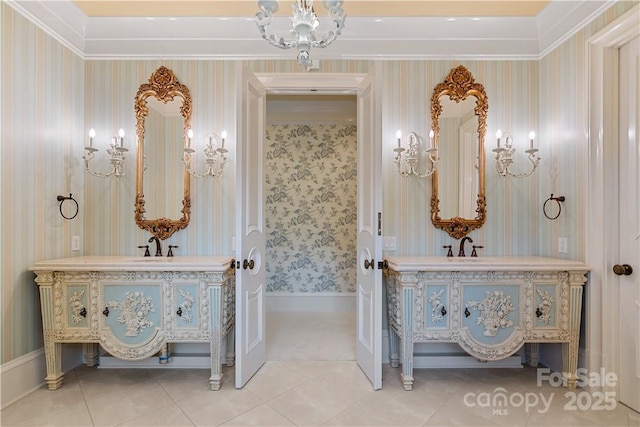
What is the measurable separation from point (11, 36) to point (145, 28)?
34.6 inches

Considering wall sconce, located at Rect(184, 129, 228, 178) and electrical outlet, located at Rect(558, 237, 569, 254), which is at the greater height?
wall sconce, located at Rect(184, 129, 228, 178)

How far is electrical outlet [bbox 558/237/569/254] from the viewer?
237 centimetres

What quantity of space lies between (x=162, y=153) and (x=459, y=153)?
252 cm

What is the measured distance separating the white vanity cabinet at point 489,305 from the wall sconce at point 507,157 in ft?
2.64

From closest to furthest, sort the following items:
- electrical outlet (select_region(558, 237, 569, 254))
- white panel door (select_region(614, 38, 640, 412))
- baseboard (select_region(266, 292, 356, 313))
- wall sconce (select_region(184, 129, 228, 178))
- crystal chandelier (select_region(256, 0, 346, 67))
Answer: crystal chandelier (select_region(256, 0, 346, 67)), white panel door (select_region(614, 38, 640, 412)), electrical outlet (select_region(558, 237, 569, 254)), wall sconce (select_region(184, 129, 228, 178)), baseboard (select_region(266, 292, 356, 313))

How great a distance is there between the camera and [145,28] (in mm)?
2611

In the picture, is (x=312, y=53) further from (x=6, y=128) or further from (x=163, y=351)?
(x=163, y=351)

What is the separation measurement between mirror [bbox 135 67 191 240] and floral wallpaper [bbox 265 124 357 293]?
164 centimetres

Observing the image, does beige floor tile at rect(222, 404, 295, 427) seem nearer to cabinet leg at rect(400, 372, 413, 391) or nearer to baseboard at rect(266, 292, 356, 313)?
cabinet leg at rect(400, 372, 413, 391)

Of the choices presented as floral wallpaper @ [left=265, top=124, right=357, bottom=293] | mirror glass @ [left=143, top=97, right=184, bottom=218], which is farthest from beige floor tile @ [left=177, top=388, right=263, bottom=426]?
floral wallpaper @ [left=265, top=124, right=357, bottom=293]

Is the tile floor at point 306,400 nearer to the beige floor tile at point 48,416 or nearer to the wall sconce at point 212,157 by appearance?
the beige floor tile at point 48,416

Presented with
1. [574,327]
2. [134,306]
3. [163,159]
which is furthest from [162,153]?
[574,327]

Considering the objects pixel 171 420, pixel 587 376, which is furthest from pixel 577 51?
pixel 171 420

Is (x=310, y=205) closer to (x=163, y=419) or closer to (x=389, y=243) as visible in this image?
(x=389, y=243)
